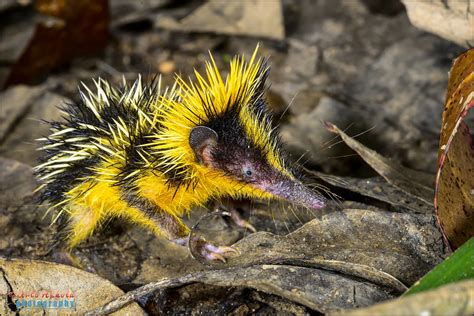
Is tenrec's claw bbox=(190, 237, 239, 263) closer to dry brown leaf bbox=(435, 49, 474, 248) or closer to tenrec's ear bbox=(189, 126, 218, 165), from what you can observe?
tenrec's ear bbox=(189, 126, 218, 165)

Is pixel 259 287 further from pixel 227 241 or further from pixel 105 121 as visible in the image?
pixel 105 121

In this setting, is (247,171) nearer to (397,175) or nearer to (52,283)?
(397,175)

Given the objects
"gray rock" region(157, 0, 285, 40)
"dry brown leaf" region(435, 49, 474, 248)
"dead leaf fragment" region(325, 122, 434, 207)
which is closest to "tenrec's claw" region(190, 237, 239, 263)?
"dead leaf fragment" region(325, 122, 434, 207)

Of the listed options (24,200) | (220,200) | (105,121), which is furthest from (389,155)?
(24,200)

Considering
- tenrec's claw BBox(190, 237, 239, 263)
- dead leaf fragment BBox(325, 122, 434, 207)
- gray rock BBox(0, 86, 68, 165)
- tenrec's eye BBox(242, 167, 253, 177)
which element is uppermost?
tenrec's eye BBox(242, 167, 253, 177)

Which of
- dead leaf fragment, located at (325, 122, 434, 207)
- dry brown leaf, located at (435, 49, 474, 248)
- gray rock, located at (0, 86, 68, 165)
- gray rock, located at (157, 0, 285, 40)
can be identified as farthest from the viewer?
gray rock, located at (157, 0, 285, 40)

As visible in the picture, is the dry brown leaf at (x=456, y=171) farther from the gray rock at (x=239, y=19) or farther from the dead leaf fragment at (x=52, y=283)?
the gray rock at (x=239, y=19)

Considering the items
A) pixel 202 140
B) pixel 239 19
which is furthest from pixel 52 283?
pixel 239 19

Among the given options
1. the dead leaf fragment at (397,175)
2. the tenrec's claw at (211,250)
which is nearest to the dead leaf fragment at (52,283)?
the tenrec's claw at (211,250)
